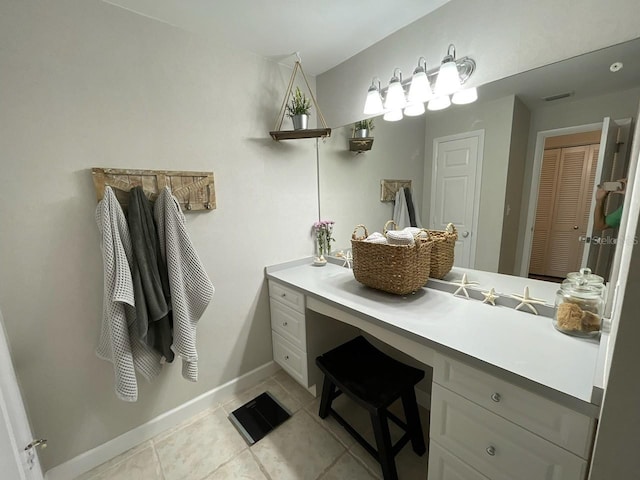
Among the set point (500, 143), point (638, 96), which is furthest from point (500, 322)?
point (638, 96)

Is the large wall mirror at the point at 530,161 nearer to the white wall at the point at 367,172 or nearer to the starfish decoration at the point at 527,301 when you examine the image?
the white wall at the point at 367,172

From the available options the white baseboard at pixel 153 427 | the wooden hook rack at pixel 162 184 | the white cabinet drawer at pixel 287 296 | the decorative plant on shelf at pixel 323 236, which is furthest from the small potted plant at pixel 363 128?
the white baseboard at pixel 153 427

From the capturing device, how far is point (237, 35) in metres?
1.39

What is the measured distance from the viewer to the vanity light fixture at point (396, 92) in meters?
1.39

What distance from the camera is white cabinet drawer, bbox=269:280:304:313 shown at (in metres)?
1.54

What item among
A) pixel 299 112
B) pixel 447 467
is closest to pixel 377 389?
pixel 447 467

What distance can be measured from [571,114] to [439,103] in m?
0.53

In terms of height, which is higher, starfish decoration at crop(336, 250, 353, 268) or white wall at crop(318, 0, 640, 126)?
white wall at crop(318, 0, 640, 126)

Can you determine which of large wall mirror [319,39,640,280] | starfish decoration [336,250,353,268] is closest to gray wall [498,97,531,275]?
large wall mirror [319,39,640,280]

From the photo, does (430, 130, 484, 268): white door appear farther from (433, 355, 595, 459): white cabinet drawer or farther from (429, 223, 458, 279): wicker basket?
(433, 355, 595, 459): white cabinet drawer

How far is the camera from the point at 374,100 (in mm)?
1508

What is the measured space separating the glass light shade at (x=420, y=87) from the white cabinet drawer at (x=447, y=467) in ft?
5.05

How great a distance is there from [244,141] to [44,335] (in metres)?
1.36

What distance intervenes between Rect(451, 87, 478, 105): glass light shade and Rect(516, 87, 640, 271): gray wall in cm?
25
